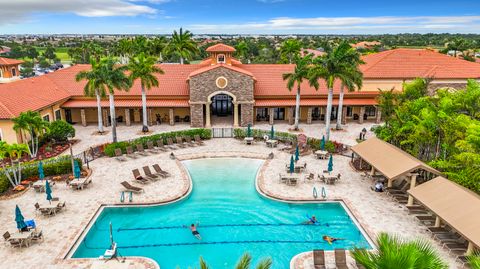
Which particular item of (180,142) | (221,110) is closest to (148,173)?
(180,142)

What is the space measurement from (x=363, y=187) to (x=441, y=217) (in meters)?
7.28

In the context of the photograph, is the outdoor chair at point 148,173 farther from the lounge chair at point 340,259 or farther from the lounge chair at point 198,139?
the lounge chair at point 340,259

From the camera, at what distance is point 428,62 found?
1725 inches

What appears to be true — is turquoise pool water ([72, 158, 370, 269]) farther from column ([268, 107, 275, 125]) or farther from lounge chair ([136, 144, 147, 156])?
column ([268, 107, 275, 125])

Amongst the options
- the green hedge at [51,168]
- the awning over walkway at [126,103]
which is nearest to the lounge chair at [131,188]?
the green hedge at [51,168]

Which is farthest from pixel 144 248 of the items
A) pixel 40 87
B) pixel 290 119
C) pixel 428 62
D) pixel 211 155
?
pixel 428 62

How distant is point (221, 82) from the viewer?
37875mm

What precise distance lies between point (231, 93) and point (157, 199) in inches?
735

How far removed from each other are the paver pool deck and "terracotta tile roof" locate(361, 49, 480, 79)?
1804 cm

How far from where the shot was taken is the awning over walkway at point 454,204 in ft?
51.5

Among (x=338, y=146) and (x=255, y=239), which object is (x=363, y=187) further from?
(x=255, y=239)

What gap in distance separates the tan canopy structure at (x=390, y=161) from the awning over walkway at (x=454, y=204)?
1.66m

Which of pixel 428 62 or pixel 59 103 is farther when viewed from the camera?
pixel 428 62

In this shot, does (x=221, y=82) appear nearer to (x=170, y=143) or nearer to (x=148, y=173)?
(x=170, y=143)
